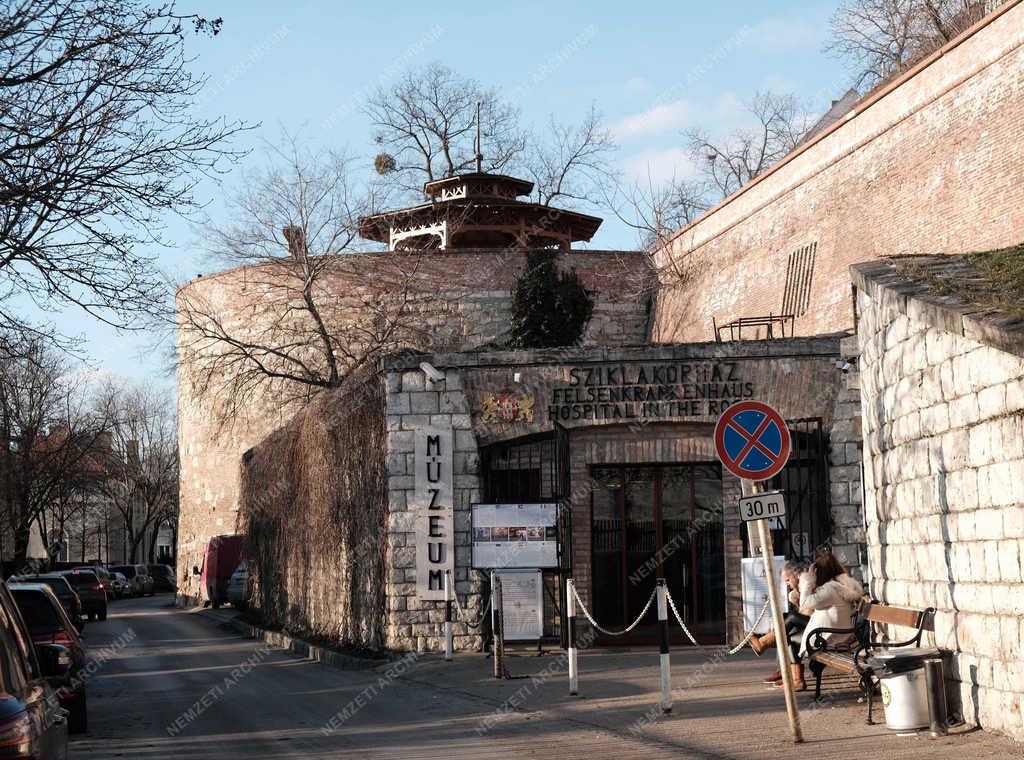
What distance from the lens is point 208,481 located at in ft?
160

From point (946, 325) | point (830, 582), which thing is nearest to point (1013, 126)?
point (830, 582)

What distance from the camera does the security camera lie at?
63.3 feet

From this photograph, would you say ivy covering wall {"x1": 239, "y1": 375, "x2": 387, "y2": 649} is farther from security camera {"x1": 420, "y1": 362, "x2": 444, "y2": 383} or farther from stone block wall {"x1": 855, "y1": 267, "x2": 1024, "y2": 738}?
stone block wall {"x1": 855, "y1": 267, "x2": 1024, "y2": 738}

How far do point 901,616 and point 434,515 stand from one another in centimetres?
917

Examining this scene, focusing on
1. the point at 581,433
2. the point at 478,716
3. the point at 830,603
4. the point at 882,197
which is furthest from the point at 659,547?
the point at 882,197

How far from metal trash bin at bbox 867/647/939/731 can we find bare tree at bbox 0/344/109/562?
40005 mm

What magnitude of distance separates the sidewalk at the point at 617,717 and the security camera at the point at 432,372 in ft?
14.0

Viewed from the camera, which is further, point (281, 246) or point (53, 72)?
point (281, 246)

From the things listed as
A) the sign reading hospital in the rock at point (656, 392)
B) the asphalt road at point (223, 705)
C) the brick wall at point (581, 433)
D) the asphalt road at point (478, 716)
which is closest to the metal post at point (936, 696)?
the asphalt road at point (478, 716)

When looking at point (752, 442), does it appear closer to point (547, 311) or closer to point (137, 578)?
point (547, 311)

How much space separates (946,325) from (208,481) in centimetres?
4172

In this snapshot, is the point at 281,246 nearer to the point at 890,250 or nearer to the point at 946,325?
the point at 890,250

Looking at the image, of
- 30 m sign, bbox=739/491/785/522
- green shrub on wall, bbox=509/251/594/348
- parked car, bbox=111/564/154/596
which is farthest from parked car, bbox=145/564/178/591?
30 m sign, bbox=739/491/785/522

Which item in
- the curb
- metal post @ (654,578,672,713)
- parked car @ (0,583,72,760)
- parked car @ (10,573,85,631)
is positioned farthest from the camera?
parked car @ (10,573,85,631)
